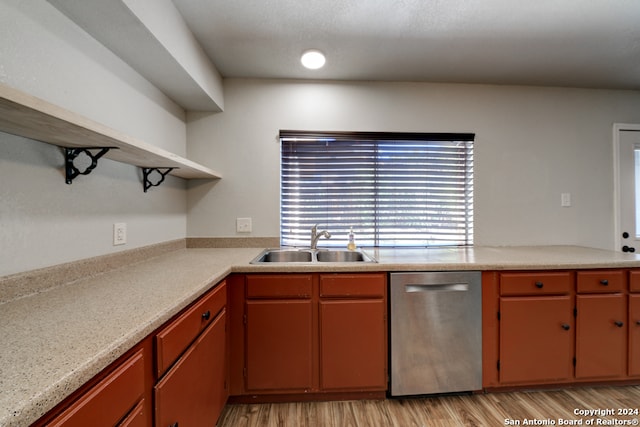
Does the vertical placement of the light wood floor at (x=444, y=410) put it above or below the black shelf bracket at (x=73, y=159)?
below

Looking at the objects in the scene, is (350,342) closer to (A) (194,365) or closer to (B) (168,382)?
(A) (194,365)

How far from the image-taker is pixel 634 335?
1606 millimetres

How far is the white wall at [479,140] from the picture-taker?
6.88 feet

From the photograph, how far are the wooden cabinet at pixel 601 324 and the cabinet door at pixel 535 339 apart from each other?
0.08 m

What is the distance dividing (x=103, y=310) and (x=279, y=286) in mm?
834

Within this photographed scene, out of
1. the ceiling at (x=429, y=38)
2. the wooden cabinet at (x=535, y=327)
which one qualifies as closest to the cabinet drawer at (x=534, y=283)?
the wooden cabinet at (x=535, y=327)

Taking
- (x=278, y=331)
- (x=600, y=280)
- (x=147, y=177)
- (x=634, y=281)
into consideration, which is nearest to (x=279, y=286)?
(x=278, y=331)

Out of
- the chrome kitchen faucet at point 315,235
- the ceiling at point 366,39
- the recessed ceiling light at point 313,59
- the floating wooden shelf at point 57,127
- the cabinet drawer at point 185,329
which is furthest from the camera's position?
the chrome kitchen faucet at point 315,235

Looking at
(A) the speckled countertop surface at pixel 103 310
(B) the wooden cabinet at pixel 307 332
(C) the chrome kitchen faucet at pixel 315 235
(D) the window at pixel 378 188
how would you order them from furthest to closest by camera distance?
(D) the window at pixel 378 188, (C) the chrome kitchen faucet at pixel 315 235, (B) the wooden cabinet at pixel 307 332, (A) the speckled countertop surface at pixel 103 310

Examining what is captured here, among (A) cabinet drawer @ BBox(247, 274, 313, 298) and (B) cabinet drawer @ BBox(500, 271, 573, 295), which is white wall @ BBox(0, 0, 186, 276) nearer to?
(A) cabinet drawer @ BBox(247, 274, 313, 298)

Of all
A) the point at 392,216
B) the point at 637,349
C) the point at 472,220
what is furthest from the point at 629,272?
the point at 392,216

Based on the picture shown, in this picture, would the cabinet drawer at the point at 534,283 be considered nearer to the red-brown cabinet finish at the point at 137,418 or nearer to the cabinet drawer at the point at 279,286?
the cabinet drawer at the point at 279,286

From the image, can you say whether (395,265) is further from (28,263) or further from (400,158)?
(28,263)

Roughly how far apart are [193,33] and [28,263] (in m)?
1.50
